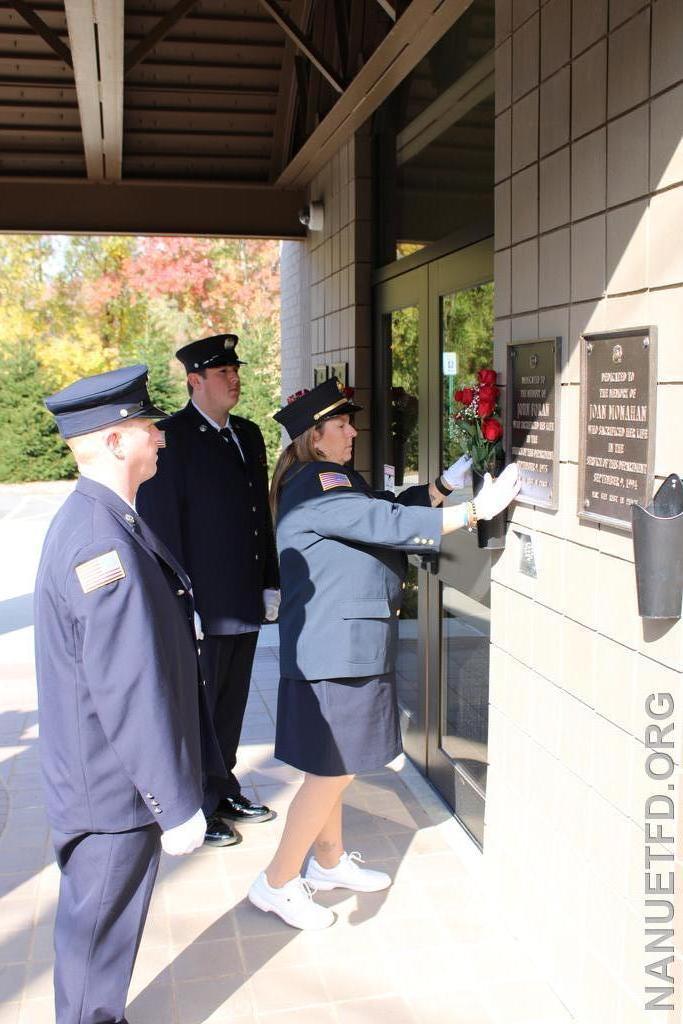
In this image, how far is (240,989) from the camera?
2822 millimetres

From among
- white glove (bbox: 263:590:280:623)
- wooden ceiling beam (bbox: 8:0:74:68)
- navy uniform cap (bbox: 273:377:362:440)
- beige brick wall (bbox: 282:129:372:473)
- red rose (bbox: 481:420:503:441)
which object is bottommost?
white glove (bbox: 263:590:280:623)

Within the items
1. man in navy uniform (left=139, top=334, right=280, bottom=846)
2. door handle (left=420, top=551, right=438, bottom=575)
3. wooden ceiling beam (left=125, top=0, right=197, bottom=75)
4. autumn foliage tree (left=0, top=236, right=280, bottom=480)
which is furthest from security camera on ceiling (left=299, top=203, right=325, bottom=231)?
autumn foliage tree (left=0, top=236, right=280, bottom=480)

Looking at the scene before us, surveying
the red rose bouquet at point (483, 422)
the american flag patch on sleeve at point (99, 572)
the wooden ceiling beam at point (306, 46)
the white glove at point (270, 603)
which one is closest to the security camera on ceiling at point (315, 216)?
the wooden ceiling beam at point (306, 46)

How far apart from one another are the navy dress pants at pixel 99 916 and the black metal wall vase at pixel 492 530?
51.3 inches

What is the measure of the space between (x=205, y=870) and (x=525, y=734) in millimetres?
1314

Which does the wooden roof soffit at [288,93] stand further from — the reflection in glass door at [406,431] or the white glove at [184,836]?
the white glove at [184,836]

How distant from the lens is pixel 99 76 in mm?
4523

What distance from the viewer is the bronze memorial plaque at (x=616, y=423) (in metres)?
2.19

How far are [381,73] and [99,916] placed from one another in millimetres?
3286

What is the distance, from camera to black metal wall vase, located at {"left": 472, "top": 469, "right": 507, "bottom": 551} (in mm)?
3064

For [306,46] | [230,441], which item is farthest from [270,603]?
[306,46]

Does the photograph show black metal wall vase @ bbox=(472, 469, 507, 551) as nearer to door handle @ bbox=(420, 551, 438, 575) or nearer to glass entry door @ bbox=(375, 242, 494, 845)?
glass entry door @ bbox=(375, 242, 494, 845)

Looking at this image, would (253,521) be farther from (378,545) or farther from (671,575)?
(671,575)

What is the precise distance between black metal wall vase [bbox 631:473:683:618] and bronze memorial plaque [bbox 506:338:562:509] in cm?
54
